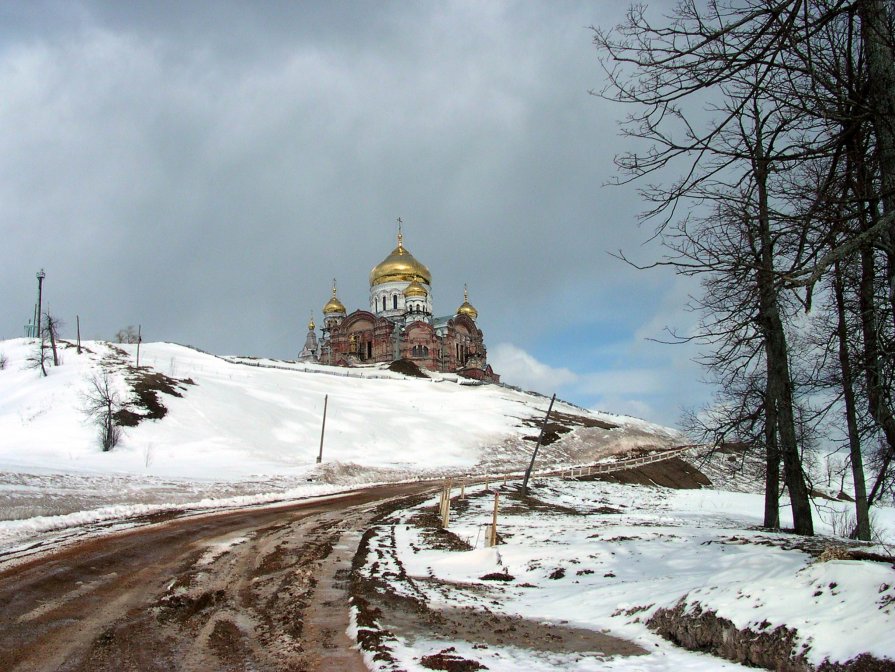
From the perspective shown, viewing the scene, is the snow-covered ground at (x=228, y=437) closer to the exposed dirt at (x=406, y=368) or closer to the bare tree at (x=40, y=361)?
the bare tree at (x=40, y=361)

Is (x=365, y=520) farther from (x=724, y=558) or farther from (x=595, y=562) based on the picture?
(x=724, y=558)

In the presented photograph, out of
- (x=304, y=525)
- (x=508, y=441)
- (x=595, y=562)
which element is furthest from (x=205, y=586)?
(x=508, y=441)

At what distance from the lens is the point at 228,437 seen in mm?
38656

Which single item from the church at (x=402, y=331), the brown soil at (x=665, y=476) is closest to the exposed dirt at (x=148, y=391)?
the brown soil at (x=665, y=476)

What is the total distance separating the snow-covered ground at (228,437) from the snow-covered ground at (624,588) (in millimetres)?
8459

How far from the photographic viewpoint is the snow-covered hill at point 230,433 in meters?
22.6

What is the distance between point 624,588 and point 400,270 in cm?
9288

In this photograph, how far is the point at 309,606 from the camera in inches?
270

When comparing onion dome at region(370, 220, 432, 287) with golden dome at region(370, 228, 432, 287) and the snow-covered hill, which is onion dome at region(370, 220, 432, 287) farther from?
the snow-covered hill

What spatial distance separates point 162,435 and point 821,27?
1486 inches

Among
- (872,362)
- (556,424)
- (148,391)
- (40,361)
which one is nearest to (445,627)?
(872,362)

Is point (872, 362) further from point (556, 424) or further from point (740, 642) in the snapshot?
point (556, 424)

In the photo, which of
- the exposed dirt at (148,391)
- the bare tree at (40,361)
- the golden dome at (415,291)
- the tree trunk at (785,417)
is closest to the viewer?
the tree trunk at (785,417)

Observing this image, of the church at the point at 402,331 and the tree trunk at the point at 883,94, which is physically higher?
the church at the point at 402,331
